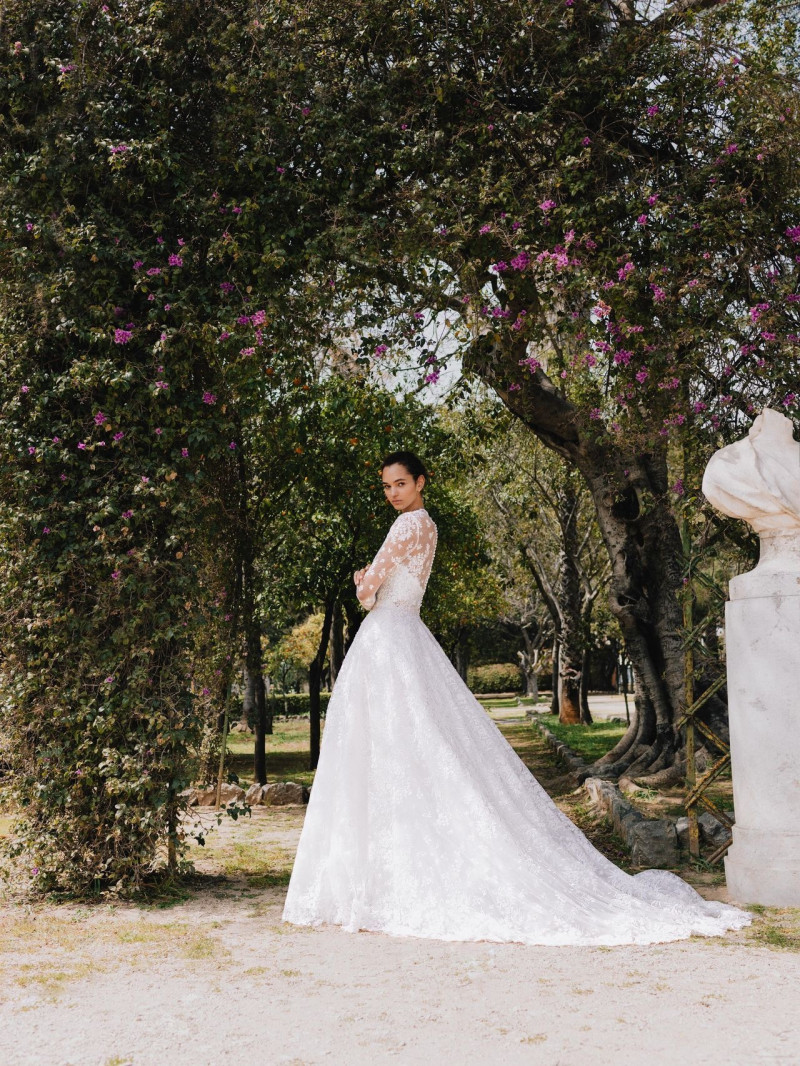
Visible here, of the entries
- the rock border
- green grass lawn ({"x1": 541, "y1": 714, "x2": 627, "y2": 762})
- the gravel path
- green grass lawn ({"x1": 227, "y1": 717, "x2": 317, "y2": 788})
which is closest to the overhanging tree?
the rock border

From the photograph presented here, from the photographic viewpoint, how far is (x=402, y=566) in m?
5.71

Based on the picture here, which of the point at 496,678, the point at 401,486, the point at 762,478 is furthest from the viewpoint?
the point at 496,678

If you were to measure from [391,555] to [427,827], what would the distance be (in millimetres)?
1580

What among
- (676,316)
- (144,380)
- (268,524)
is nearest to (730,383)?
(676,316)

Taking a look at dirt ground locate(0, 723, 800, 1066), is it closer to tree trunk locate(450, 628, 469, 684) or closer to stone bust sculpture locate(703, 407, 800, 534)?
stone bust sculpture locate(703, 407, 800, 534)

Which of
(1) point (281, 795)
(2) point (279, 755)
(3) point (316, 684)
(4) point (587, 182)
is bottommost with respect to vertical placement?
(2) point (279, 755)

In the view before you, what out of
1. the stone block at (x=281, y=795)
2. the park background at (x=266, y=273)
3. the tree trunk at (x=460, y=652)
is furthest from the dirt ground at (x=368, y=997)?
the tree trunk at (x=460, y=652)

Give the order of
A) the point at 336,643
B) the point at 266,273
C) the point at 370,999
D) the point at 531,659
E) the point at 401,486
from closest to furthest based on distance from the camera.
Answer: the point at 370,999 → the point at 401,486 → the point at 266,273 → the point at 336,643 → the point at 531,659

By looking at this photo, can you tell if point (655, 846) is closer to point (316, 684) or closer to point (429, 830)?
point (429, 830)

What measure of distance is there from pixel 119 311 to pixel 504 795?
152 inches

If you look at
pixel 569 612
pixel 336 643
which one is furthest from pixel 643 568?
pixel 336 643

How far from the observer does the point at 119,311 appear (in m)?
6.09

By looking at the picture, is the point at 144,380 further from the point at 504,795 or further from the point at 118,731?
the point at 504,795

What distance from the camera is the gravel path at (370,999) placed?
3.21 meters
